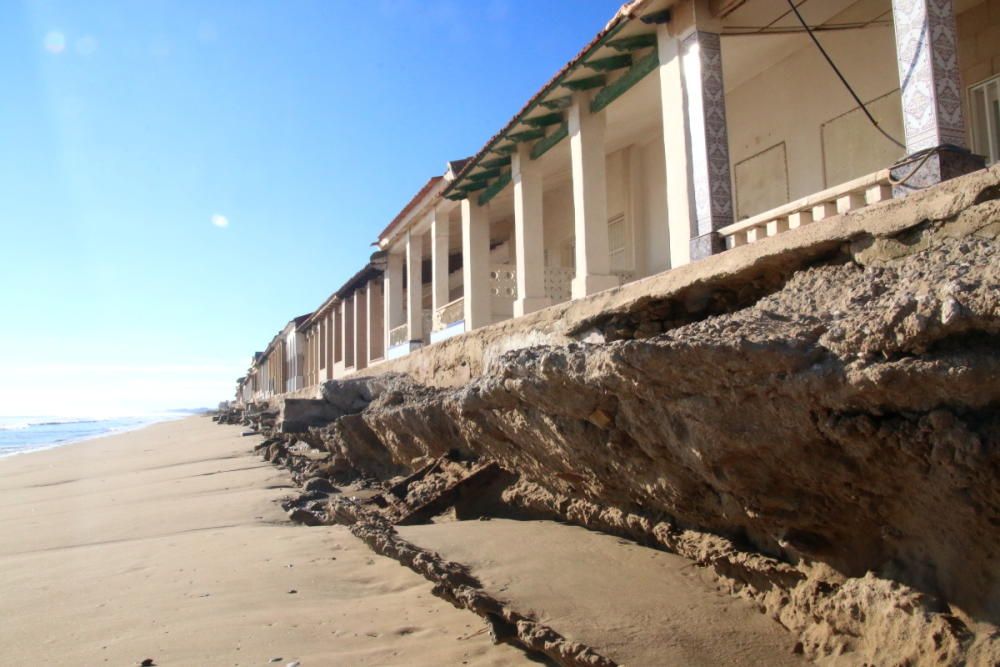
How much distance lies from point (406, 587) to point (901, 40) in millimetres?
4583

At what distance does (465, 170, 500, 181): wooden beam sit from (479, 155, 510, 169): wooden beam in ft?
0.55

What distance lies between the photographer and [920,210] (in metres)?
3.08

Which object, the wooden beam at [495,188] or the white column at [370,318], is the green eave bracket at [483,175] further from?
the white column at [370,318]

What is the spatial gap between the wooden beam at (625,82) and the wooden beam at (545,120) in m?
0.78

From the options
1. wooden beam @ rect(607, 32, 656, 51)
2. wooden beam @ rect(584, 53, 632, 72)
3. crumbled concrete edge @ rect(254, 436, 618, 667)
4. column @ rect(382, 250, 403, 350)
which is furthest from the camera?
column @ rect(382, 250, 403, 350)

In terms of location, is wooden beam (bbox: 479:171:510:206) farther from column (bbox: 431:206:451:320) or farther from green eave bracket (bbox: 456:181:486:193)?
column (bbox: 431:206:451:320)

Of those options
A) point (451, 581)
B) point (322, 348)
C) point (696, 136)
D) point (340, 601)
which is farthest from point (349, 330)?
point (451, 581)

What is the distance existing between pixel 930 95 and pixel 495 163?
7.08 metres

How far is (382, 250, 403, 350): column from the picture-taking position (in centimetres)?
1722

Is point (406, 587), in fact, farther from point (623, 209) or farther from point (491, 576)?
point (623, 209)

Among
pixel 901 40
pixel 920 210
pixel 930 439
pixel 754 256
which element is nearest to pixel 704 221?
pixel 901 40

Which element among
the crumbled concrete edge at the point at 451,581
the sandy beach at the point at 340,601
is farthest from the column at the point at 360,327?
the sandy beach at the point at 340,601

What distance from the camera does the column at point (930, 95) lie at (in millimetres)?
4277

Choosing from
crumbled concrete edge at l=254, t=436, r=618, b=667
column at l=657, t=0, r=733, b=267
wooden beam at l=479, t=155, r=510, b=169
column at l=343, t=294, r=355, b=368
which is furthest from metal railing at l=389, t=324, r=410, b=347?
column at l=657, t=0, r=733, b=267
